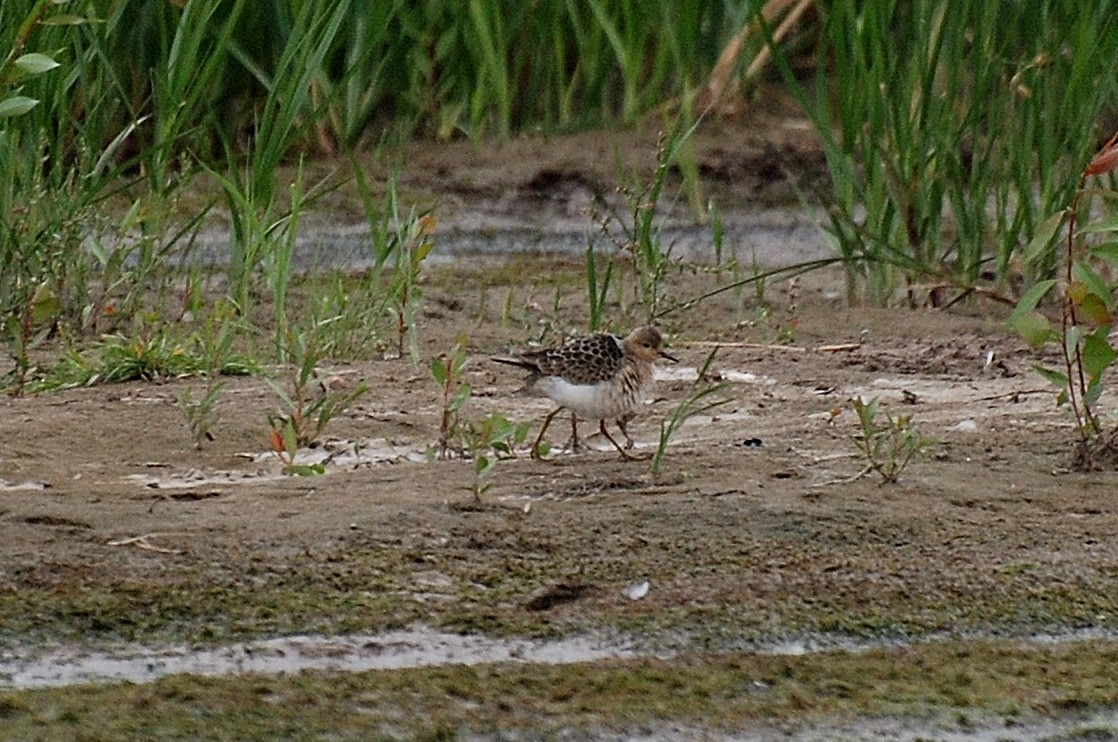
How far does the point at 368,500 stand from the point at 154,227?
8.43 ft

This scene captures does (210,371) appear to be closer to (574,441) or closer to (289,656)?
(574,441)

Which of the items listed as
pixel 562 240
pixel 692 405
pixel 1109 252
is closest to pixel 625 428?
pixel 692 405

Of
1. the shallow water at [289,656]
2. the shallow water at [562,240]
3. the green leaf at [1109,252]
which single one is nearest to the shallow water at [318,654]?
the shallow water at [289,656]

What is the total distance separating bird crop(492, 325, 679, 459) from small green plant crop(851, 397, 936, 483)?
54cm

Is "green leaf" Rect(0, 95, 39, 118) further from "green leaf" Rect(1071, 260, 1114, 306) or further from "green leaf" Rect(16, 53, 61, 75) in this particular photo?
"green leaf" Rect(1071, 260, 1114, 306)

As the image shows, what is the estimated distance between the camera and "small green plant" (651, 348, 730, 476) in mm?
4453

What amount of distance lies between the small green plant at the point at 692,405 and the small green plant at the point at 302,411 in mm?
708

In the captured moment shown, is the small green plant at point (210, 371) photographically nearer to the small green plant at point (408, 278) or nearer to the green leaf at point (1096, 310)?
the small green plant at point (408, 278)

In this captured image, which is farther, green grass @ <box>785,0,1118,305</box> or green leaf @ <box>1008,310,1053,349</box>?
green grass @ <box>785,0,1118,305</box>

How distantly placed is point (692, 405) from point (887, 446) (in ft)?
2.60

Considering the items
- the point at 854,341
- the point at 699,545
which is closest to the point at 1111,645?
the point at 699,545

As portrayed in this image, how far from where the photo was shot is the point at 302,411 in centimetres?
498

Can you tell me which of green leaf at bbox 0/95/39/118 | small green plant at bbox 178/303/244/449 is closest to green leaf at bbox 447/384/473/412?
small green plant at bbox 178/303/244/449

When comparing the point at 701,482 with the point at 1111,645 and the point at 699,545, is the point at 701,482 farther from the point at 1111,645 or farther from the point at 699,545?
the point at 1111,645
